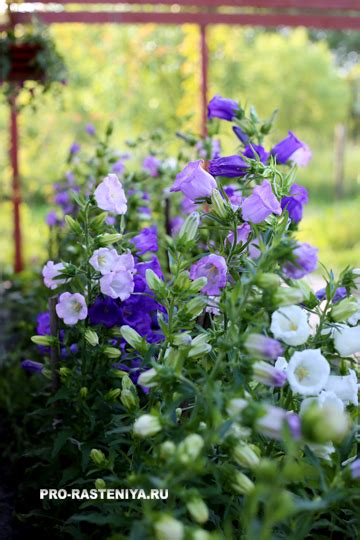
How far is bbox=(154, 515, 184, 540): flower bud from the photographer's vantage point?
889 millimetres

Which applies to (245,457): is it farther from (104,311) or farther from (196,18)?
(196,18)

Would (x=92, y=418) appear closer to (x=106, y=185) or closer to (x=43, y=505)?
(x=43, y=505)

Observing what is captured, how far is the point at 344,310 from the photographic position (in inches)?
49.8

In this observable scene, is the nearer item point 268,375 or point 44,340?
point 268,375

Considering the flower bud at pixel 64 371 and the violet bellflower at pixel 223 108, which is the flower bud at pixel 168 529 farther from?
the violet bellflower at pixel 223 108

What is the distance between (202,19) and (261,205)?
3566mm

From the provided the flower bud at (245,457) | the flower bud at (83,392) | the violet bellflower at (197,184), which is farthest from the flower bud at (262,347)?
the flower bud at (83,392)

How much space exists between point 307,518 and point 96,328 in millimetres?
696

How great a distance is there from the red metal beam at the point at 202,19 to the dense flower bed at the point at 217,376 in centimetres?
273

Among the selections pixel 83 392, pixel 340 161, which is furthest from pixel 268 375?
pixel 340 161

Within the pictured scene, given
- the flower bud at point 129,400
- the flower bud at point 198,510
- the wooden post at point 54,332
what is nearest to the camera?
the flower bud at point 198,510

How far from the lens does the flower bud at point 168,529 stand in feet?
2.92

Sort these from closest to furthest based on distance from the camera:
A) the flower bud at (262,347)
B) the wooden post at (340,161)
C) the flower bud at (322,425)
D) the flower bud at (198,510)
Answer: the flower bud at (322,425) → the flower bud at (198,510) → the flower bud at (262,347) → the wooden post at (340,161)

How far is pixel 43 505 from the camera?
1.64m
